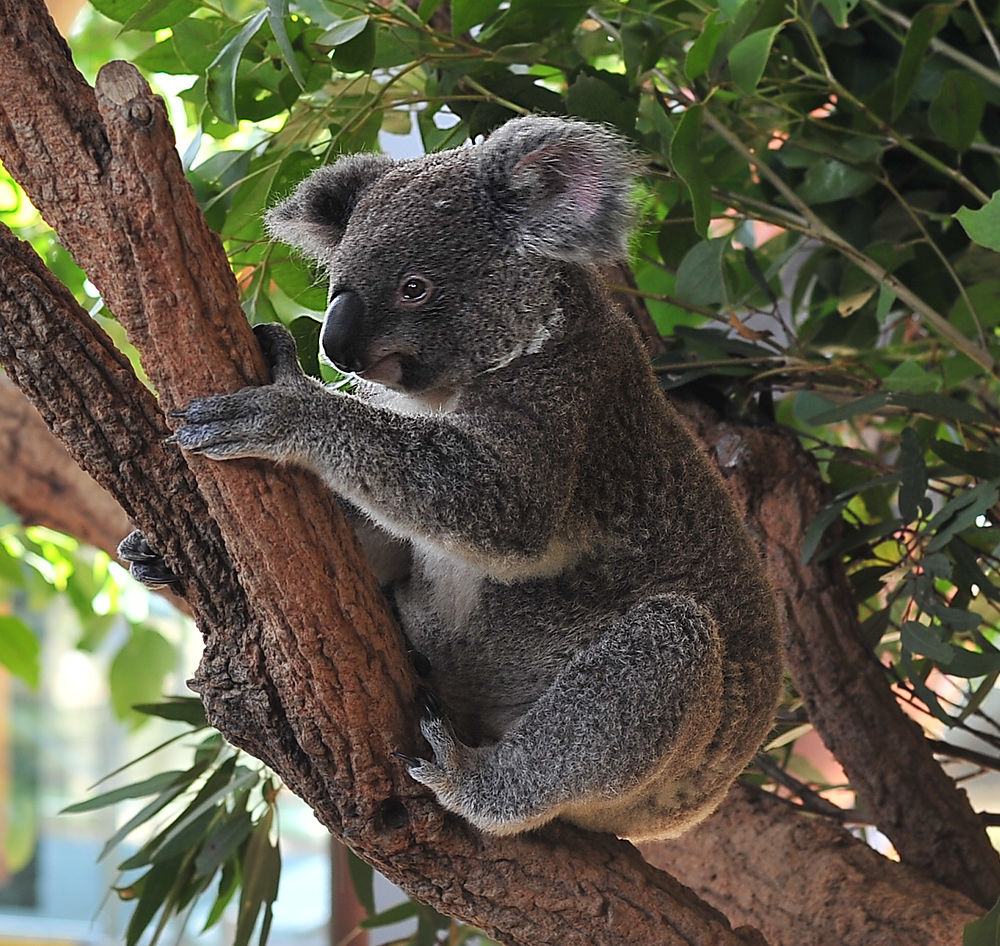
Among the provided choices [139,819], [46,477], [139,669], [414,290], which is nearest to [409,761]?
[414,290]

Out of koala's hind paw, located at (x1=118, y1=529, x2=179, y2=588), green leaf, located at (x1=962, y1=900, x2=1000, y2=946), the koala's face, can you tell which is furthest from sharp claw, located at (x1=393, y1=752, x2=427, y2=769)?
green leaf, located at (x1=962, y1=900, x2=1000, y2=946)

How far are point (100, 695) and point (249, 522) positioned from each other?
218 inches

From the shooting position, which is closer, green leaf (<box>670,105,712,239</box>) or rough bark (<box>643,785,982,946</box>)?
green leaf (<box>670,105,712,239</box>)

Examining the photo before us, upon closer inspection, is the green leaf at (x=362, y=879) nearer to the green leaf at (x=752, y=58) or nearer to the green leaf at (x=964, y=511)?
the green leaf at (x=964, y=511)

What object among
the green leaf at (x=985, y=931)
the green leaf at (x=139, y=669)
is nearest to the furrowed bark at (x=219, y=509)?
the green leaf at (x=985, y=931)

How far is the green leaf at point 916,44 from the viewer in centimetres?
192

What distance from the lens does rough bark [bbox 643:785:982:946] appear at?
1964mm

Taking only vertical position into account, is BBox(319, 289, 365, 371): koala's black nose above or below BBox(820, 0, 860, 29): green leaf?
above

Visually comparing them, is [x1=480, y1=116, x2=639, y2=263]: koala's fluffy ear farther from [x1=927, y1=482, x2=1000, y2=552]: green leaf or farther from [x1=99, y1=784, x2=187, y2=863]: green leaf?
[x1=99, y1=784, x2=187, y2=863]: green leaf

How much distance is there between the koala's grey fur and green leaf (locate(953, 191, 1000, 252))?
446 mm

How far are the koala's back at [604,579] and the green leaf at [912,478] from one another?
1.45 ft

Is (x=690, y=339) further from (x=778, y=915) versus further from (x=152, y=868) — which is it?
(x=152, y=868)

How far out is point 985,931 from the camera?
1596 mm

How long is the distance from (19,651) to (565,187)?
1.89m
